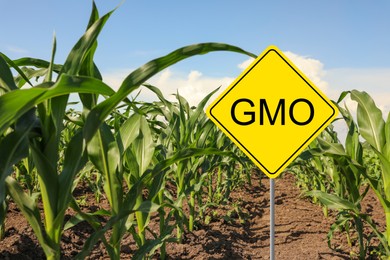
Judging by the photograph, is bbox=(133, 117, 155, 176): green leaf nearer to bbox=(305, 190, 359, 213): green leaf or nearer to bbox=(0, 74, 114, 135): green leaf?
bbox=(0, 74, 114, 135): green leaf

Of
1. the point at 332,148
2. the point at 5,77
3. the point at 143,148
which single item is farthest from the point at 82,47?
the point at 332,148

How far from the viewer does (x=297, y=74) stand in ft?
8.70

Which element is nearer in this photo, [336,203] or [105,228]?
[105,228]

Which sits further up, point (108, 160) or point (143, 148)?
point (143, 148)

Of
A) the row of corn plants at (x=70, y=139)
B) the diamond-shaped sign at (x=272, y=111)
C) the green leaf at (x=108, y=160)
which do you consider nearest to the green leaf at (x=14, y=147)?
the row of corn plants at (x=70, y=139)

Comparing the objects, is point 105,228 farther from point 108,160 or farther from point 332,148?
point 332,148

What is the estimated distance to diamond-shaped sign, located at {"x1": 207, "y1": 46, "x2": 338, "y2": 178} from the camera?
2600mm

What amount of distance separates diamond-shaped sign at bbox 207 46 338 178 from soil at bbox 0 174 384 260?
3.34ft

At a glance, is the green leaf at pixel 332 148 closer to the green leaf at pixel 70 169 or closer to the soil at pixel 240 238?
the soil at pixel 240 238

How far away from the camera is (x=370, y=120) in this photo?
279cm

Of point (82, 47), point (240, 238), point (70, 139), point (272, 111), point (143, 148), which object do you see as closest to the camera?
point (82, 47)

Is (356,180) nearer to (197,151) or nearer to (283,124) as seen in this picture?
(283,124)

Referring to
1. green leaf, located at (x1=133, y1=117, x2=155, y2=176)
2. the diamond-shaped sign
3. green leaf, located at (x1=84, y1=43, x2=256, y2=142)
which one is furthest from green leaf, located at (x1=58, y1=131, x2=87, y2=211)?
the diamond-shaped sign

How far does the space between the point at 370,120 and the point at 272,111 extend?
711 millimetres
